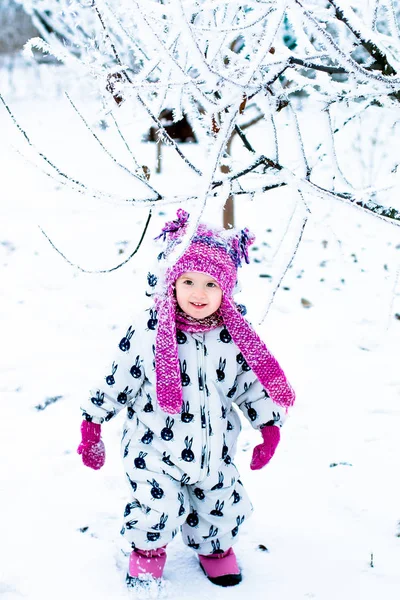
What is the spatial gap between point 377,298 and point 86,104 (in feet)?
34.7

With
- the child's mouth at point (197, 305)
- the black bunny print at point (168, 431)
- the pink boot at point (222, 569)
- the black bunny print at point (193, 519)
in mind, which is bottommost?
the pink boot at point (222, 569)

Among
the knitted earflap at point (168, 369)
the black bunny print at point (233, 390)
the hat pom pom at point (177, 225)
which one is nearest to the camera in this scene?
the knitted earflap at point (168, 369)

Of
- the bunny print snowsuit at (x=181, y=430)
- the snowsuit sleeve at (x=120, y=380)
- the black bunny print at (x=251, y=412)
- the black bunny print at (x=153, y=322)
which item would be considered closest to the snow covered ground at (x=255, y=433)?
the bunny print snowsuit at (x=181, y=430)

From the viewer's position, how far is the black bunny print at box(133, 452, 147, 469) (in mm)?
2305

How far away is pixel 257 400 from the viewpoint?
2.42 meters

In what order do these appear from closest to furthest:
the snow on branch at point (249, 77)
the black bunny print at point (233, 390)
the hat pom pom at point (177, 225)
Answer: the snow on branch at point (249, 77)
the hat pom pom at point (177, 225)
the black bunny print at point (233, 390)

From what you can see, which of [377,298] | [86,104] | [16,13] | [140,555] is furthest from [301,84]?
[16,13]

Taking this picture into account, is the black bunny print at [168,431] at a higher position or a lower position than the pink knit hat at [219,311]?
lower

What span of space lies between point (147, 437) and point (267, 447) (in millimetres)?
452

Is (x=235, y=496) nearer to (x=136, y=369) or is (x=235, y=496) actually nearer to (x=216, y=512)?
(x=216, y=512)

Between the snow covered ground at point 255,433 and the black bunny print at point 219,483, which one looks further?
the snow covered ground at point 255,433

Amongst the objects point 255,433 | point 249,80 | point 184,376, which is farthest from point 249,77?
point 255,433

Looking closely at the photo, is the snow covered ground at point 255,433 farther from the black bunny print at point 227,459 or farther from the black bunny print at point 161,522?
the black bunny print at point 227,459

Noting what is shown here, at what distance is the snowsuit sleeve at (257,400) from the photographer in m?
2.41
